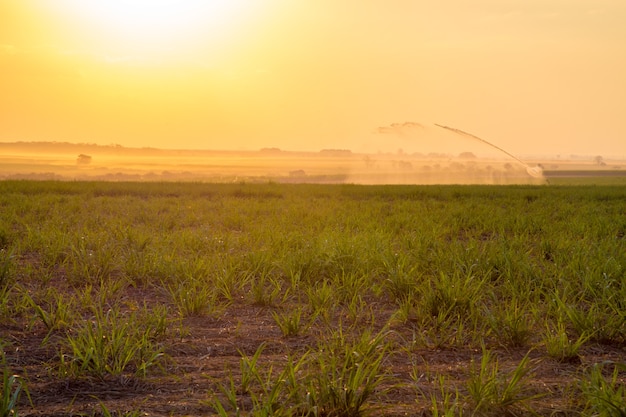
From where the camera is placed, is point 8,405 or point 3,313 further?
point 3,313

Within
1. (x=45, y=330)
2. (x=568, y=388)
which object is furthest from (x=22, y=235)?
(x=568, y=388)

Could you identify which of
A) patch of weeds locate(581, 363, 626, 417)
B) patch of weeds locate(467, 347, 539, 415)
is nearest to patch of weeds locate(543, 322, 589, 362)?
patch of weeds locate(581, 363, 626, 417)

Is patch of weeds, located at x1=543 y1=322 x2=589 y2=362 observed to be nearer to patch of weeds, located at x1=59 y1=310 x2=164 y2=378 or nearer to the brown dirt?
the brown dirt

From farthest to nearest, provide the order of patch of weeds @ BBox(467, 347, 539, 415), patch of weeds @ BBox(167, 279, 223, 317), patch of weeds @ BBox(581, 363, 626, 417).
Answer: patch of weeds @ BBox(167, 279, 223, 317), patch of weeds @ BBox(467, 347, 539, 415), patch of weeds @ BBox(581, 363, 626, 417)

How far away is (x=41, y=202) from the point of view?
1301cm

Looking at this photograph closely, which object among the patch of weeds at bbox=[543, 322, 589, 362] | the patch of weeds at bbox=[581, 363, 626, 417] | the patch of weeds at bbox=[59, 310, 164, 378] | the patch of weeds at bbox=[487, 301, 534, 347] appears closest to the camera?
the patch of weeds at bbox=[581, 363, 626, 417]

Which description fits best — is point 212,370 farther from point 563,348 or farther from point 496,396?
point 563,348

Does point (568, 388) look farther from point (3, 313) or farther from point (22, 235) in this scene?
point (22, 235)

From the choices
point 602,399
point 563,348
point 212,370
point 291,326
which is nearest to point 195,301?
point 291,326

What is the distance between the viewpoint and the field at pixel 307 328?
2.86 m

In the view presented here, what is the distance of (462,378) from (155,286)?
325cm

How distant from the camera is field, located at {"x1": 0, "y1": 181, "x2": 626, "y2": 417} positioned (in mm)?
2861

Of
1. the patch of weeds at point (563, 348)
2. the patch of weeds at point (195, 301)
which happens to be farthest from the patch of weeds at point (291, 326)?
the patch of weeds at point (563, 348)

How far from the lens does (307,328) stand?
402 cm
